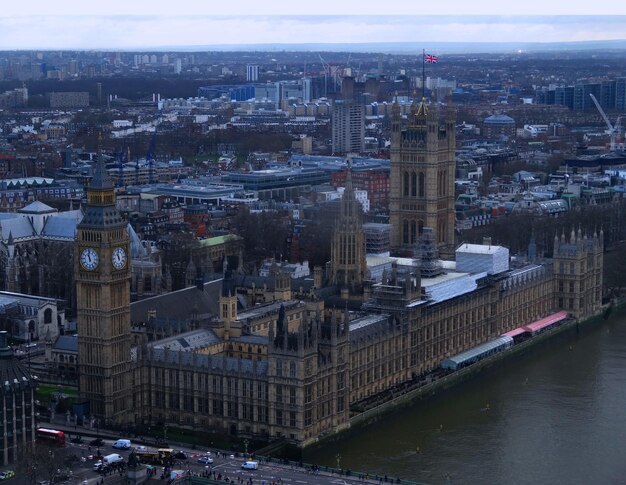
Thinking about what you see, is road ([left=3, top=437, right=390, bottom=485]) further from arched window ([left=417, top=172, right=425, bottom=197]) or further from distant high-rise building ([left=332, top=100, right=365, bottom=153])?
distant high-rise building ([left=332, top=100, right=365, bottom=153])

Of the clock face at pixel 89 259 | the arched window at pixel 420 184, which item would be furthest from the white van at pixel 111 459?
the arched window at pixel 420 184

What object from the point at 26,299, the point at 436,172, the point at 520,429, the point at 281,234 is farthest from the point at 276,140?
the point at 520,429

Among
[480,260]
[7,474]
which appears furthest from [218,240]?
[7,474]

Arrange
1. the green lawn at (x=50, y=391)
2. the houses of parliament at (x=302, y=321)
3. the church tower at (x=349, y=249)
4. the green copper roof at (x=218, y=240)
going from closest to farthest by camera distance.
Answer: the houses of parliament at (x=302, y=321), the green lawn at (x=50, y=391), the church tower at (x=349, y=249), the green copper roof at (x=218, y=240)

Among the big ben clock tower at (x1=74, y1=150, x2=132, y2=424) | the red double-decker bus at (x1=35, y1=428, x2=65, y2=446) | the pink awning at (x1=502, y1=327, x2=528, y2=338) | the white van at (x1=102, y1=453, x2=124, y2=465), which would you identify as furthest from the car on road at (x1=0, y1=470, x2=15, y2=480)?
the pink awning at (x1=502, y1=327, x2=528, y2=338)

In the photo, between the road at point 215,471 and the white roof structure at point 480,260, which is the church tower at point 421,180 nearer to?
the white roof structure at point 480,260

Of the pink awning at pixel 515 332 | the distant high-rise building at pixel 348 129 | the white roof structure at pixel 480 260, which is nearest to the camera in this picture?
the pink awning at pixel 515 332

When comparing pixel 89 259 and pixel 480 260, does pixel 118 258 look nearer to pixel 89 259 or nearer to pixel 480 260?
pixel 89 259
